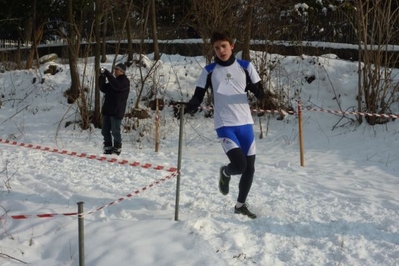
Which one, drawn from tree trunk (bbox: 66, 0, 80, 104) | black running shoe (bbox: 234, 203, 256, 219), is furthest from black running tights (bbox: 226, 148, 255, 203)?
tree trunk (bbox: 66, 0, 80, 104)

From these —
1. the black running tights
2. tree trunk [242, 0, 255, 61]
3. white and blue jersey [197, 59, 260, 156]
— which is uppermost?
tree trunk [242, 0, 255, 61]

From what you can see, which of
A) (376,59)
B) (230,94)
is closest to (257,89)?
(230,94)

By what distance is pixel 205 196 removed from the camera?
5.92 meters

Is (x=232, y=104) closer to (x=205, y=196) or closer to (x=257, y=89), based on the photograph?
(x=257, y=89)

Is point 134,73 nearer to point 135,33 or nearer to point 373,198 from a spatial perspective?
point 135,33

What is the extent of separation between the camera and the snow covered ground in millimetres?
4238

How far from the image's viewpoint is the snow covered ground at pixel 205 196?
424 cm

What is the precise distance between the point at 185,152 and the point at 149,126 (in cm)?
212

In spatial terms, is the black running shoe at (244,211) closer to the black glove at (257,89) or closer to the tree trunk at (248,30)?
the black glove at (257,89)

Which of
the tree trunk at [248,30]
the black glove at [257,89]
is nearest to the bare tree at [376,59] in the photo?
the tree trunk at [248,30]

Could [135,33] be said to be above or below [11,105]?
above

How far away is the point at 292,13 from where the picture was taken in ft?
51.5

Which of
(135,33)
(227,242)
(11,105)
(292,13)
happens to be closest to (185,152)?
(227,242)

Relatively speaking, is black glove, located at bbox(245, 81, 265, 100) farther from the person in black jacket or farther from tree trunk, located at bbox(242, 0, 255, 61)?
tree trunk, located at bbox(242, 0, 255, 61)
